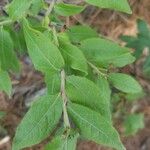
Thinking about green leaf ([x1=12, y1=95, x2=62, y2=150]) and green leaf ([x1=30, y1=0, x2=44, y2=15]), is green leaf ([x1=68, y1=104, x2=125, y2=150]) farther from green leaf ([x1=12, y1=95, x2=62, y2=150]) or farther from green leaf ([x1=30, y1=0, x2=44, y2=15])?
green leaf ([x1=30, y1=0, x2=44, y2=15])

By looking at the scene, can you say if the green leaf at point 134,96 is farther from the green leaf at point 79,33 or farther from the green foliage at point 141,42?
the green leaf at point 79,33

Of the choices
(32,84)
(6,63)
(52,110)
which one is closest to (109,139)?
(52,110)

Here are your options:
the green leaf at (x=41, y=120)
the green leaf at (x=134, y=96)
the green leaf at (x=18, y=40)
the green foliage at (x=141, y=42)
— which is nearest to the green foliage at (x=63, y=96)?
the green leaf at (x=41, y=120)

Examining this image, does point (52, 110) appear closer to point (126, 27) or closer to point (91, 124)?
point (91, 124)

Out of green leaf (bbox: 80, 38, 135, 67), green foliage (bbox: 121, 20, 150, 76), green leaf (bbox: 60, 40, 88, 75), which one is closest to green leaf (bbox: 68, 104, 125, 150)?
green leaf (bbox: 60, 40, 88, 75)

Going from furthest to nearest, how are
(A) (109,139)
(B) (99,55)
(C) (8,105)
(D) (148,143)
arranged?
(D) (148,143)
(C) (8,105)
(B) (99,55)
(A) (109,139)

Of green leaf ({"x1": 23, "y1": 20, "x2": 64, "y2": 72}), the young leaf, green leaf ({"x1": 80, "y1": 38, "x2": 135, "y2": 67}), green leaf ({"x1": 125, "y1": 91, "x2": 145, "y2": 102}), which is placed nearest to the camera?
green leaf ({"x1": 23, "y1": 20, "x2": 64, "y2": 72})
